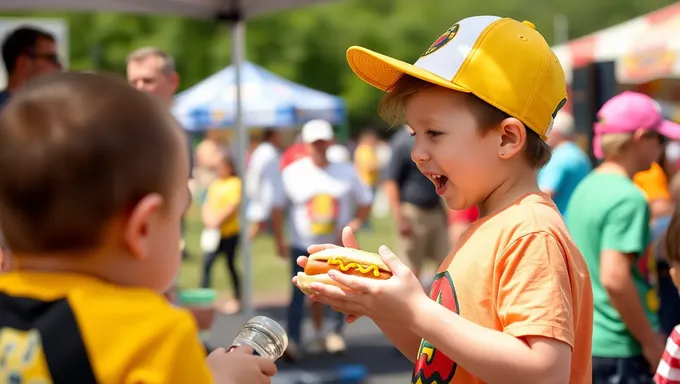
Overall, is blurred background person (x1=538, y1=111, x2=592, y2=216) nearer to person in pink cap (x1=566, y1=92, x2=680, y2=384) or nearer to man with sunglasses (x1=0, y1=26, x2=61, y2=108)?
person in pink cap (x1=566, y1=92, x2=680, y2=384)

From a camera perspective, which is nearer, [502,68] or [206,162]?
[502,68]

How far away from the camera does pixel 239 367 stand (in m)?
1.50

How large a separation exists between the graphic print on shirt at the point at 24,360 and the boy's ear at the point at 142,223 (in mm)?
177

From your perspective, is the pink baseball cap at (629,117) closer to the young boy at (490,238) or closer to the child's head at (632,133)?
the child's head at (632,133)

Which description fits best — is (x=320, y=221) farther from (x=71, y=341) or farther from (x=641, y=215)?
(x=71, y=341)

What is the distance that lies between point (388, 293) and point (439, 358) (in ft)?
0.82

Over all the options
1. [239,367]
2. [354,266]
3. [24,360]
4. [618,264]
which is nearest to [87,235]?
[24,360]

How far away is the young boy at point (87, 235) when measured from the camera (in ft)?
3.92

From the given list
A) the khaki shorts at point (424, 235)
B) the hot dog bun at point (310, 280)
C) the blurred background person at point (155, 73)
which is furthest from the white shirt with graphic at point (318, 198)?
the hot dog bun at point (310, 280)

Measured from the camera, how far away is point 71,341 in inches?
48.0

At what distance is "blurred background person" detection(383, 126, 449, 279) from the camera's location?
26.5 feet

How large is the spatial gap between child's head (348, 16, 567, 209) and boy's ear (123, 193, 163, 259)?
0.82 m

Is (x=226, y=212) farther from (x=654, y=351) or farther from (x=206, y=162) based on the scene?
(x=654, y=351)

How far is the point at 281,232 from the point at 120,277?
8.44 m
